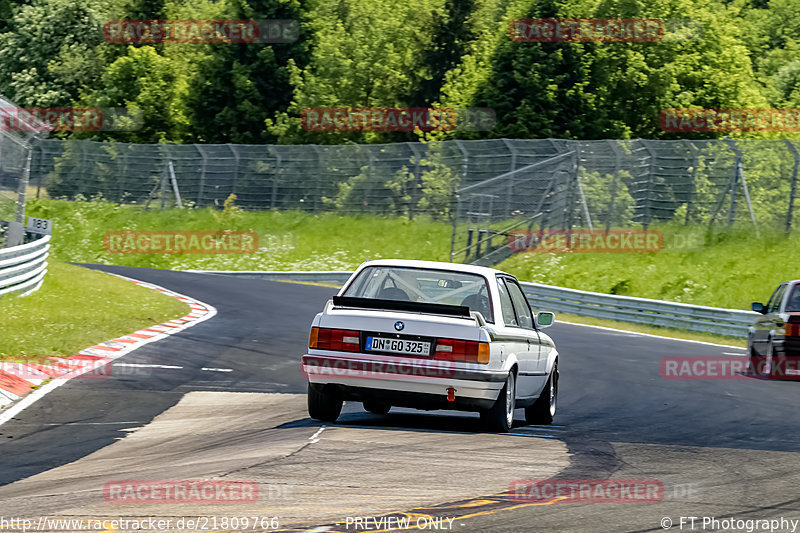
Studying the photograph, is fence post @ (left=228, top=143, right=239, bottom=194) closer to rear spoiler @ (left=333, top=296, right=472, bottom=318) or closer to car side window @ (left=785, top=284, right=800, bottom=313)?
car side window @ (left=785, top=284, right=800, bottom=313)

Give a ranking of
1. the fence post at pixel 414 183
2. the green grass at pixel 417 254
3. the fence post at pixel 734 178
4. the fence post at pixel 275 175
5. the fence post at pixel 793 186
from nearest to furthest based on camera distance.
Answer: the green grass at pixel 417 254 → the fence post at pixel 793 186 → the fence post at pixel 734 178 → the fence post at pixel 414 183 → the fence post at pixel 275 175

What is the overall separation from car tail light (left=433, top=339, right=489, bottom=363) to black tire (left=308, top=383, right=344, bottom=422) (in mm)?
1093

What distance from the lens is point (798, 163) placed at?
29.9 m

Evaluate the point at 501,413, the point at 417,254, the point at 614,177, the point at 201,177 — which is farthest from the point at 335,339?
the point at 201,177

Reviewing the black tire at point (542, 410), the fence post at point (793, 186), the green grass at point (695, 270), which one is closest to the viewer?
the black tire at point (542, 410)

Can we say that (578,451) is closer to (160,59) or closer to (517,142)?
(517,142)

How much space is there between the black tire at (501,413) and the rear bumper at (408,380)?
142 millimetres

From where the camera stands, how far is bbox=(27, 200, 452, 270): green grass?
3906 centimetres

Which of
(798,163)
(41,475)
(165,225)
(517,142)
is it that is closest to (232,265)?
(165,225)

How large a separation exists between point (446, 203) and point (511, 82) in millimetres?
12296

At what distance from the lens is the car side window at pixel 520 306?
1096 centimetres

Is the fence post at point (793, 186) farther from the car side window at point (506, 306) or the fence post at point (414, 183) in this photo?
the car side window at point (506, 306)

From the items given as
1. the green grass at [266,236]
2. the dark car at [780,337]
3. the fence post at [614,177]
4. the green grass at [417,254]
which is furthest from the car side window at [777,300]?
the green grass at [266,236]

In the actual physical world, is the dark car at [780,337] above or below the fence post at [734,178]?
below
